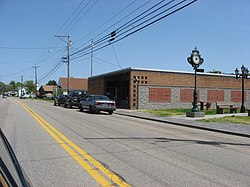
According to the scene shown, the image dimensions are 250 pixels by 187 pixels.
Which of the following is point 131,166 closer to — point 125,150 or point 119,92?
point 125,150

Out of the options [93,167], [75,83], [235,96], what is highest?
[75,83]

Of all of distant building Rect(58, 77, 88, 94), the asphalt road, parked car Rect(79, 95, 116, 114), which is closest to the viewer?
the asphalt road

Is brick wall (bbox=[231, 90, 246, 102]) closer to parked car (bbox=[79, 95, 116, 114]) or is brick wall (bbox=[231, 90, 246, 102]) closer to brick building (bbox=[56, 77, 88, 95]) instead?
parked car (bbox=[79, 95, 116, 114])

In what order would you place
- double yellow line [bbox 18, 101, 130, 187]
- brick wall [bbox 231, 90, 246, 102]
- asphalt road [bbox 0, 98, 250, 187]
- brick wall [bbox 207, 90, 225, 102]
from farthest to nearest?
1. brick wall [bbox 231, 90, 246, 102]
2. brick wall [bbox 207, 90, 225, 102]
3. asphalt road [bbox 0, 98, 250, 187]
4. double yellow line [bbox 18, 101, 130, 187]

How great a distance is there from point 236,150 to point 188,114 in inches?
487

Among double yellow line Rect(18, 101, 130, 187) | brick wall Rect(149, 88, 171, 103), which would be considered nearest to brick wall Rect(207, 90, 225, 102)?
brick wall Rect(149, 88, 171, 103)

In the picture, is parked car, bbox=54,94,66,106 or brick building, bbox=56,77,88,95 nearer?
parked car, bbox=54,94,66,106

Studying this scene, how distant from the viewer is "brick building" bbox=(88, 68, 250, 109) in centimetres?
3186

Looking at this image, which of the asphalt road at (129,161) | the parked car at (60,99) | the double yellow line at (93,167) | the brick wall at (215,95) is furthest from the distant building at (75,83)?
the double yellow line at (93,167)

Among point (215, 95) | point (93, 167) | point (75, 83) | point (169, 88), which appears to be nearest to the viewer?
point (93, 167)

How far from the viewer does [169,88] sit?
33.6m

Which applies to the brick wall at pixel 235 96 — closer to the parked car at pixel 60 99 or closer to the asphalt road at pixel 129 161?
the parked car at pixel 60 99

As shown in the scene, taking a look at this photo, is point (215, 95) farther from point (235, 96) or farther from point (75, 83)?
point (75, 83)

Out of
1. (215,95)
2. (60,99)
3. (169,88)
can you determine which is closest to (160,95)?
(169,88)
